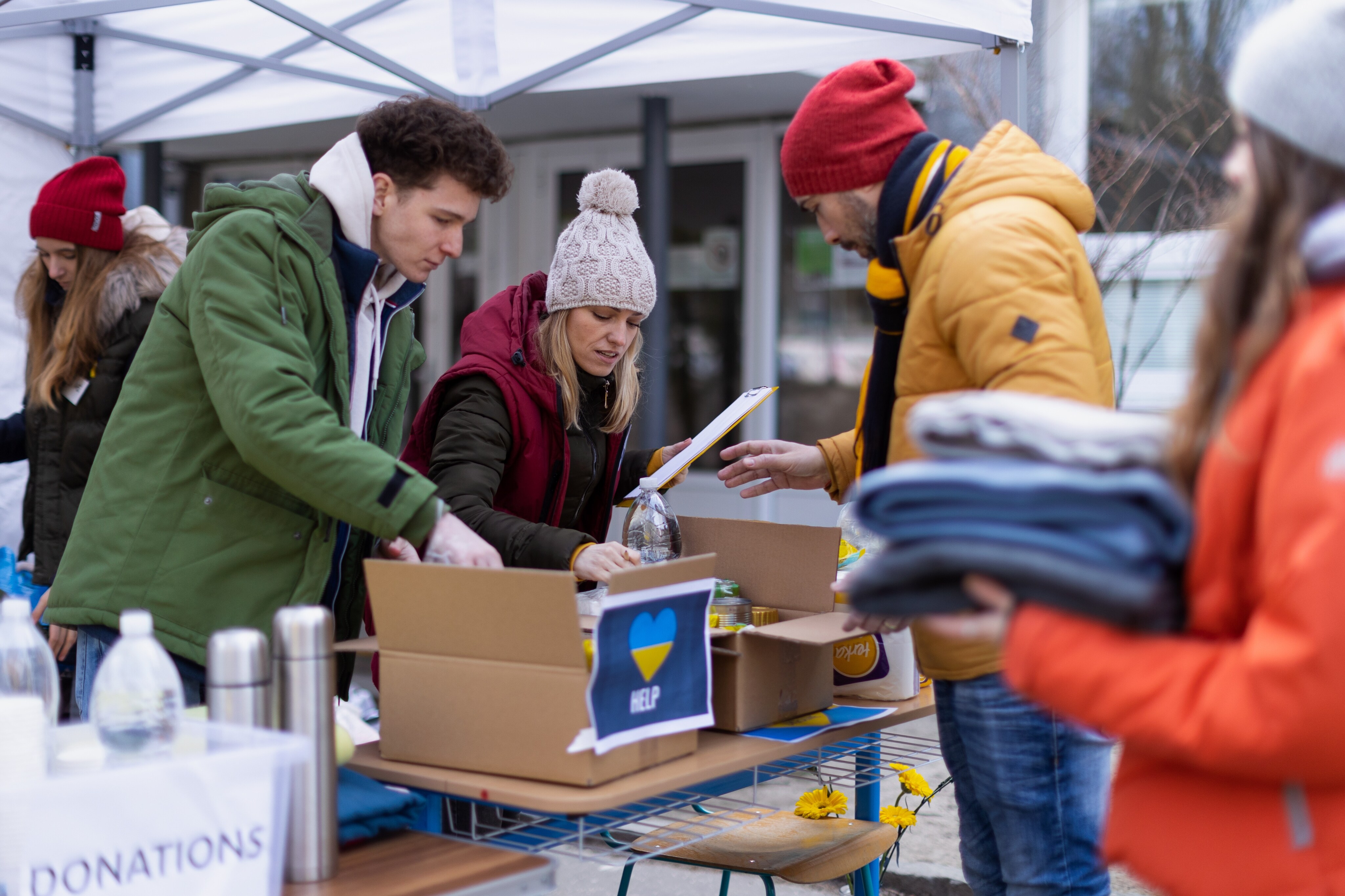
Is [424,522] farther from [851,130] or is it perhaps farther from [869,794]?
[869,794]

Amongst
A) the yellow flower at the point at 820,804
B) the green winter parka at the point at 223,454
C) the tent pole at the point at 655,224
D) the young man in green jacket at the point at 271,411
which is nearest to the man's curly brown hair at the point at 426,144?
the young man in green jacket at the point at 271,411

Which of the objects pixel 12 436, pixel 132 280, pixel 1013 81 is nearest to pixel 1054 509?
pixel 1013 81

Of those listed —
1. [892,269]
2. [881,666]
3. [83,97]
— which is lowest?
[881,666]

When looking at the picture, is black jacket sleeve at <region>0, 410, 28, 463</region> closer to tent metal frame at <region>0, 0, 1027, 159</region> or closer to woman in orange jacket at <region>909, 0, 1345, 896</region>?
tent metal frame at <region>0, 0, 1027, 159</region>

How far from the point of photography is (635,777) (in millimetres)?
1760

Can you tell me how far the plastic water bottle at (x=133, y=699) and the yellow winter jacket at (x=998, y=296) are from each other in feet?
3.50

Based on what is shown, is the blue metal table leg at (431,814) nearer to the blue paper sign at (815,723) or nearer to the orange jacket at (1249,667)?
the blue paper sign at (815,723)

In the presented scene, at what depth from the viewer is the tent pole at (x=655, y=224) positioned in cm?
525

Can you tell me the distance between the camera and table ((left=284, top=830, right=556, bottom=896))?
1.54 m

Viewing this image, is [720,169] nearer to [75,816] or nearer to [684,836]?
[684,836]

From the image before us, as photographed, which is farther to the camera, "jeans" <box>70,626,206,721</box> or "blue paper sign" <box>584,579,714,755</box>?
"jeans" <box>70,626,206,721</box>

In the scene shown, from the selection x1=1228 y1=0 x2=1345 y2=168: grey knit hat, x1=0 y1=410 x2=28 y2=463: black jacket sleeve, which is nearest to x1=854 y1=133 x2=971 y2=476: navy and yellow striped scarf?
x1=1228 y1=0 x2=1345 y2=168: grey knit hat

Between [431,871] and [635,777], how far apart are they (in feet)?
1.02

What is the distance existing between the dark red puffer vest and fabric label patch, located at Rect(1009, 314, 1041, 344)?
3.73ft
